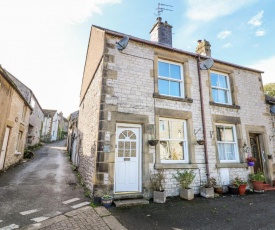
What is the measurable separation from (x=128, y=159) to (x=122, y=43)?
4.39 m

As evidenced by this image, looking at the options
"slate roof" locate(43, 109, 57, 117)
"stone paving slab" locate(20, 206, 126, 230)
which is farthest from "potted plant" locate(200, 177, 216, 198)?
"slate roof" locate(43, 109, 57, 117)

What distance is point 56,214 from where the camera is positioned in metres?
4.54

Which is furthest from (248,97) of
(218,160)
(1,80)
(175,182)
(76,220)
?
(1,80)

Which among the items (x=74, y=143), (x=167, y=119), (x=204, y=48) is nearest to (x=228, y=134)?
(x=167, y=119)

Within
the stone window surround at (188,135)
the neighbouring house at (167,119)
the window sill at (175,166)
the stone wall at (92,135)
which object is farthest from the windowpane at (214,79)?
the stone wall at (92,135)

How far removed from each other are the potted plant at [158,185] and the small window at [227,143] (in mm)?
3336

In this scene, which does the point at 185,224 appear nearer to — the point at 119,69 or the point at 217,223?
the point at 217,223

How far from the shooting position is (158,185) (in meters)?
6.03

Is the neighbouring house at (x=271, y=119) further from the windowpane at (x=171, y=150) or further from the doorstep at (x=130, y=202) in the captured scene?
the doorstep at (x=130, y=202)

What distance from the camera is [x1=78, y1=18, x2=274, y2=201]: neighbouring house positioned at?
20.2 feet

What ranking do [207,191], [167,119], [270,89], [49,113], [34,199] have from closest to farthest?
[34,199], [207,191], [167,119], [270,89], [49,113]

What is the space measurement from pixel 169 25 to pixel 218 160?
7922mm

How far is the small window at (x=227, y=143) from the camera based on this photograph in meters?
8.01

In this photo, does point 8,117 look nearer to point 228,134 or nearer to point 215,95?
point 215,95
